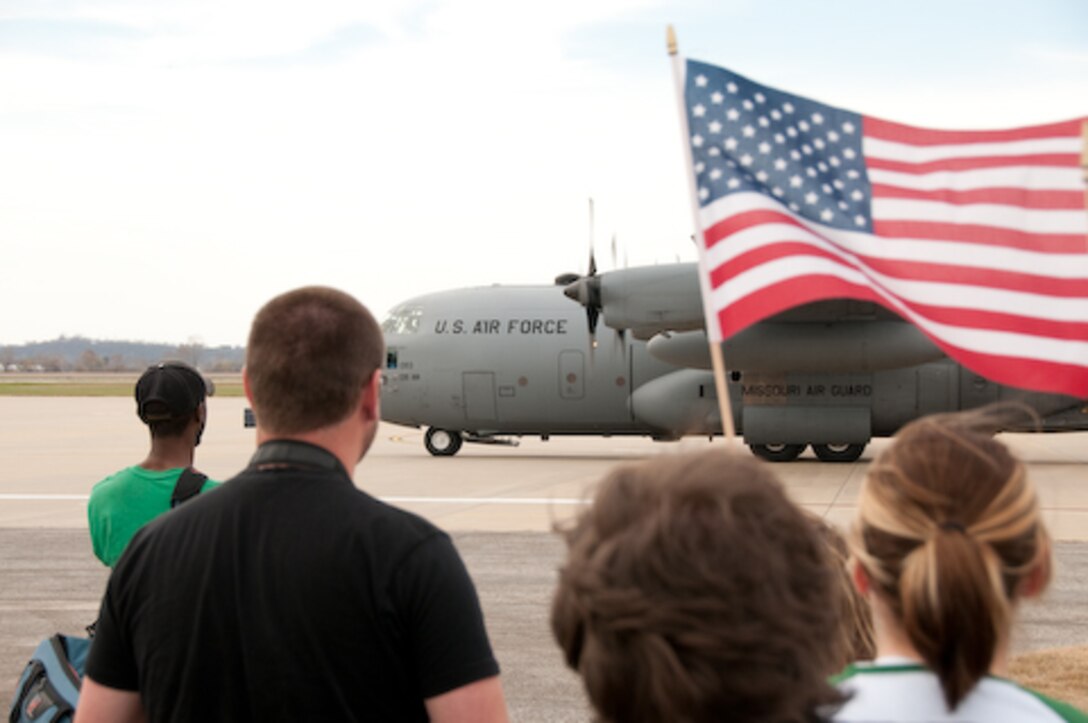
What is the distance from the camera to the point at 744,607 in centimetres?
157

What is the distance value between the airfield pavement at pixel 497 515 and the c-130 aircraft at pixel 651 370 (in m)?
0.91

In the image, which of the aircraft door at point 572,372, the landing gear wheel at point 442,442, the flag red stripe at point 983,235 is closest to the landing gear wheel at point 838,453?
the aircraft door at point 572,372

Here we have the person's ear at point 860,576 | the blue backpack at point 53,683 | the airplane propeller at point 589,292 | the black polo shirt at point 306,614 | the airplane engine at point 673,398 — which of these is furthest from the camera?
the airplane engine at point 673,398

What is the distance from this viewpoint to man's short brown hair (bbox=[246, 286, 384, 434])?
8.90 feet

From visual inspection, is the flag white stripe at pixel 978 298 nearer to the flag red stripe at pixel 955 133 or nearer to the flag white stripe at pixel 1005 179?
the flag white stripe at pixel 1005 179

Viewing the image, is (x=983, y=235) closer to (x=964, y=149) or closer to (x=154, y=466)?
(x=964, y=149)

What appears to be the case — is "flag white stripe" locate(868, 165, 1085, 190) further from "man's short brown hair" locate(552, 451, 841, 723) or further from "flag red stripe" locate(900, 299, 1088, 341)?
"man's short brown hair" locate(552, 451, 841, 723)

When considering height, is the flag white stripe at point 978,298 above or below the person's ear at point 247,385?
above

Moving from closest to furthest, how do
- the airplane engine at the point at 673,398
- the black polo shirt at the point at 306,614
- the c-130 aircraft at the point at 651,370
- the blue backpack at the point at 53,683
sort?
1. the black polo shirt at the point at 306,614
2. the blue backpack at the point at 53,683
3. the c-130 aircraft at the point at 651,370
4. the airplane engine at the point at 673,398

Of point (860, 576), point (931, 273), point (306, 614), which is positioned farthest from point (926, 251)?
point (306, 614)

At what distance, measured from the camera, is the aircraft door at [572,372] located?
22719 mm

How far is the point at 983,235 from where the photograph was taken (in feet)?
14.8

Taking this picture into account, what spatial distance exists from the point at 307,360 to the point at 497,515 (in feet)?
40.2

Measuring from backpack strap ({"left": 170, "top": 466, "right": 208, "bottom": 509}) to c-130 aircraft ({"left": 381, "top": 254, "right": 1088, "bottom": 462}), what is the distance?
1426cm
